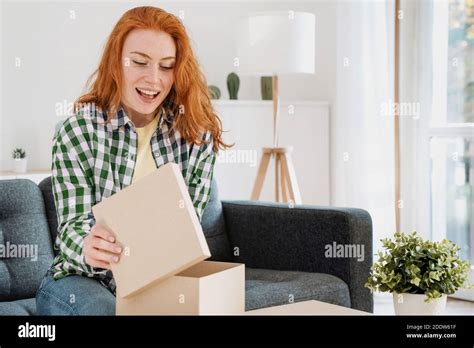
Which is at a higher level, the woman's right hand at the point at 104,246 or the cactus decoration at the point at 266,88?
the cactus decoration at the point at 266,88

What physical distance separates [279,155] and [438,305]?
6.13 ft

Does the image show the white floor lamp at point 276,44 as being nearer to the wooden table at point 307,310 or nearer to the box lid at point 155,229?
the wooden table at point 307,310

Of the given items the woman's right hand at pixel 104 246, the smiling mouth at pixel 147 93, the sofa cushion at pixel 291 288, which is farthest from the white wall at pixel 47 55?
the woman's right hand at pixel 104 246

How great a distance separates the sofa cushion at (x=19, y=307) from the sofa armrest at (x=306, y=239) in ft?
2.67

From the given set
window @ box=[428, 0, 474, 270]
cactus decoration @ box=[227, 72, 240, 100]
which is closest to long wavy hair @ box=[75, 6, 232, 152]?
window @ box=[428, 0, 474, 270]

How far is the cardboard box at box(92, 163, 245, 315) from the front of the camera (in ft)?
3.70

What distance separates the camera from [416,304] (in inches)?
80.6

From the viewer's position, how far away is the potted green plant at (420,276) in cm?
204

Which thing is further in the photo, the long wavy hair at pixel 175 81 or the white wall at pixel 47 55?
the white wall at pixel 47 55

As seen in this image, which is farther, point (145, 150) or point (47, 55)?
point (47, 55)

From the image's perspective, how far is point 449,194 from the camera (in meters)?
3.87

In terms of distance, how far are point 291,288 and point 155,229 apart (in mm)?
1191

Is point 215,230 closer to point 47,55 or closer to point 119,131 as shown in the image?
point 119,131

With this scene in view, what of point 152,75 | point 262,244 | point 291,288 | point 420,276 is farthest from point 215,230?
point 152,75
